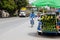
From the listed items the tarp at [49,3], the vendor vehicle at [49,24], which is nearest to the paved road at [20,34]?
the vendor vehicle at [49,24]

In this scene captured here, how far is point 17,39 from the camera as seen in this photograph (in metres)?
13.5

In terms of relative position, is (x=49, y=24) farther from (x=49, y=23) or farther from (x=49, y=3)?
(x=49, y=3)

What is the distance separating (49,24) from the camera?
1603 centimetres

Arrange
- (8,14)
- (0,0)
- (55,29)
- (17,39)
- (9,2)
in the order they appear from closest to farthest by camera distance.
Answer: (17,39)
(55,29)
(0,0)
(9,2)
(8,14)

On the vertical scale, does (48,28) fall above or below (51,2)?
below

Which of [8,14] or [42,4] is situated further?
[8,14]

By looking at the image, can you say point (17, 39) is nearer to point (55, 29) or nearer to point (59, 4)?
point (55, 29)

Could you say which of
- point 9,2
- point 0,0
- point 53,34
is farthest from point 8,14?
point 53,34

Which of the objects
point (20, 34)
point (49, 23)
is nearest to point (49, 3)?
point (49, 23)

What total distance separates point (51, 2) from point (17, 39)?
3985 millimetres

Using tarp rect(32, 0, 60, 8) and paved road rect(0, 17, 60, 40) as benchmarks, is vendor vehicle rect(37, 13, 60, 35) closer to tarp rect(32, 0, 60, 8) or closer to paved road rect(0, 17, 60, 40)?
paved road rect(0, 17, 60, 40)

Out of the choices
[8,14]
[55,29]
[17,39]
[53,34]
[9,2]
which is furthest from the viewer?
[8,14]

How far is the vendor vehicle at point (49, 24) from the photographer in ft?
51.6

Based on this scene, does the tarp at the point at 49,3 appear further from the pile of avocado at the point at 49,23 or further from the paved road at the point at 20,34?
the paved road at the point at 20,34
